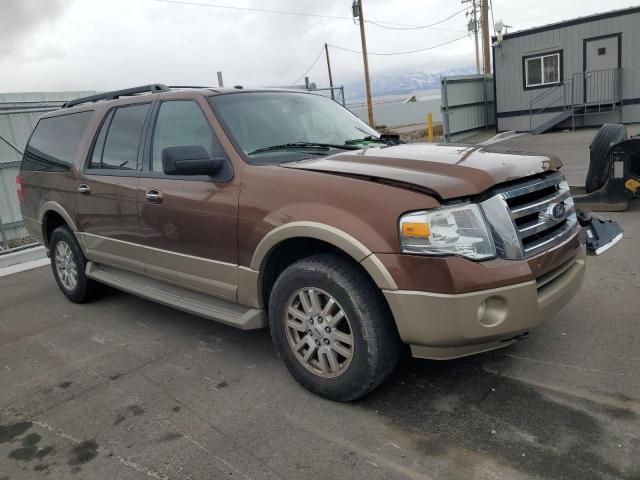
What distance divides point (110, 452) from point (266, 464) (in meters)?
0.88

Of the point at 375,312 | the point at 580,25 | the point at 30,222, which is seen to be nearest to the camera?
the point at 375,312

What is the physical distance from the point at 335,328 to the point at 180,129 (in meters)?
1.93

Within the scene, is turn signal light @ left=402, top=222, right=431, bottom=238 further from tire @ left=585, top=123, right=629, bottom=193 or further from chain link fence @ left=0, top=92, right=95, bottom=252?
chain link fence @ left=0, top=92, right=95, bottom=252

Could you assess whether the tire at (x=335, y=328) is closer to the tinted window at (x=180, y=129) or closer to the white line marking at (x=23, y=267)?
the tinted window at (x=180, y=129)

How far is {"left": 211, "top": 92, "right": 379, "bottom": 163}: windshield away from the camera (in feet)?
11.8

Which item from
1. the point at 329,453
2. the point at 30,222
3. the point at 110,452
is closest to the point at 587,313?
the point at 329,453

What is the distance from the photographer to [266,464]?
2646 mm

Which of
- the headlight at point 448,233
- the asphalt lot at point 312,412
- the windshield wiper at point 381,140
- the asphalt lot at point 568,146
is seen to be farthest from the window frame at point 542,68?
the headlight at point 448,233

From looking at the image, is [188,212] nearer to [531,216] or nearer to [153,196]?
[153,196]

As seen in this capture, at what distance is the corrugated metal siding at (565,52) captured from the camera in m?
17.8

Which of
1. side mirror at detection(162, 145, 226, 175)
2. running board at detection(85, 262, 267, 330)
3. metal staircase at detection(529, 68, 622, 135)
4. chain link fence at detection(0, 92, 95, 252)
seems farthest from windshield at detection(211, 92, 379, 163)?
metal staircase at detection(529, 68, 622, 135)

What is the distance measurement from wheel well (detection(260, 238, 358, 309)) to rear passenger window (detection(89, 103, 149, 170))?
1.60 metres

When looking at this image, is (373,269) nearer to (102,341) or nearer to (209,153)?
(209,153)

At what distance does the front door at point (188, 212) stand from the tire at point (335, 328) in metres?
0.53
